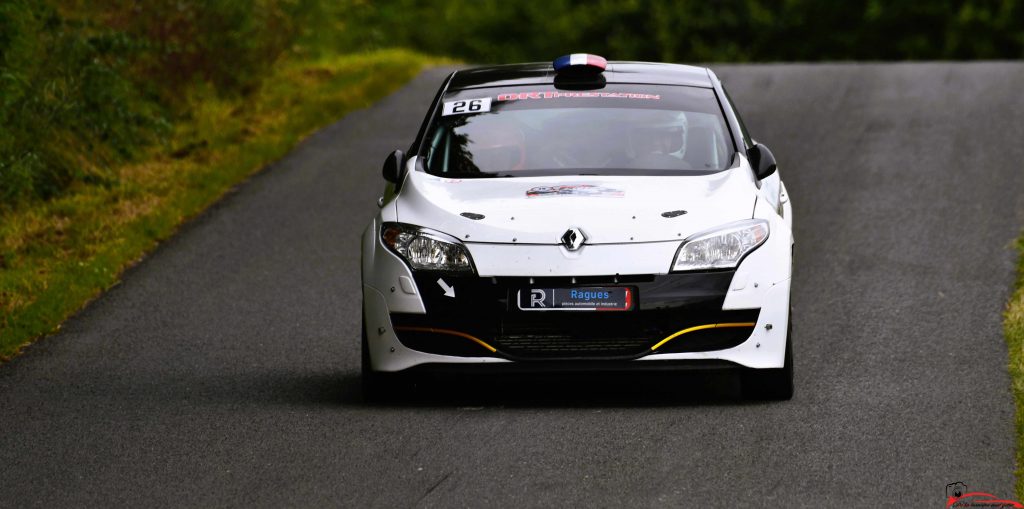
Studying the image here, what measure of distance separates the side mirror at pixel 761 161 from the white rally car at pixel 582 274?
13 millimetres

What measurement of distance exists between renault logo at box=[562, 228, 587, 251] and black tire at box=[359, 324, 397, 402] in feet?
3.64

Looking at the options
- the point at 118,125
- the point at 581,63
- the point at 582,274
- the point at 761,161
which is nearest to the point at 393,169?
the point at 581,63

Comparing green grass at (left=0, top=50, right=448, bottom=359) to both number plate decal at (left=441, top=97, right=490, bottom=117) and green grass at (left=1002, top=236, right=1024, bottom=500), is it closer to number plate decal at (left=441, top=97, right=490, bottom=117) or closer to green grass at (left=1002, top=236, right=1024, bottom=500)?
number plate decal at (left=441, top=97, right=490, bottom=117)

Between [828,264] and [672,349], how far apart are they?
4.79 meters

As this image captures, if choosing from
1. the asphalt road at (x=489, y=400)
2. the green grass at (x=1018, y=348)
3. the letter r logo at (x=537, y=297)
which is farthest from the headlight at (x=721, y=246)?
the green grass at (x=1018, y=348)

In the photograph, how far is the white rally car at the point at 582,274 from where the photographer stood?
7.96 metres

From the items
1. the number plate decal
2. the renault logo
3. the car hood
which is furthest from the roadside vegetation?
the renault logo

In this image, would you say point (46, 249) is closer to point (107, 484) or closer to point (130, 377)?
point (130, 377)

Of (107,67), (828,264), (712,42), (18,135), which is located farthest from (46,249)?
(712,42)

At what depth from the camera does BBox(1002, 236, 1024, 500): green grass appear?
7.24 meters

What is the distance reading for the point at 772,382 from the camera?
8.35 m

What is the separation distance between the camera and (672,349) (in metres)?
8.07

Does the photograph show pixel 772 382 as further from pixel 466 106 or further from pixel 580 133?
pixel 466 106

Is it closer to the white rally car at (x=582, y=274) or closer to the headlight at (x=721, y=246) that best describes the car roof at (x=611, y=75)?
the white rally car at (x=582, y=274)
